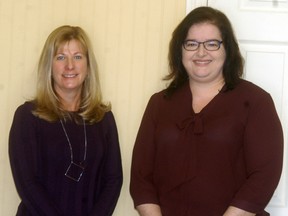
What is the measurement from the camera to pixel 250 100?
183 centimetres

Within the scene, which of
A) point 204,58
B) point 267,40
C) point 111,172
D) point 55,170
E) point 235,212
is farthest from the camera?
point 267,40

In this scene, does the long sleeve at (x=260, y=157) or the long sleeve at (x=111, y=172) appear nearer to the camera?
the long sleeve at (x=260, y=157)

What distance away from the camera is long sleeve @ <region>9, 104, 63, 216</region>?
6.21 feet

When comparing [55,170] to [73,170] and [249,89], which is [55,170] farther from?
[249,89]

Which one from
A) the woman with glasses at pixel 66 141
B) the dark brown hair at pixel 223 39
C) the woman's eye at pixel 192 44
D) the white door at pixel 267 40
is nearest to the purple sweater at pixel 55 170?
the woman with glasses at pixel 66 141

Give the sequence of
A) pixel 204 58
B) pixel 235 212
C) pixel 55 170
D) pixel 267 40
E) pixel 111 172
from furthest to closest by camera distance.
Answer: pixel 267 40 → pixel 111 172 → pixel 55 170 → pixel 204 58 → pixel 235 212

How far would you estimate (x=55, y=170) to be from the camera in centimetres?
197

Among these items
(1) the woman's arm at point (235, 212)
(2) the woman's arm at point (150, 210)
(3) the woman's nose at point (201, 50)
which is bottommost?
(2) the woman's arm at point (150, 210)

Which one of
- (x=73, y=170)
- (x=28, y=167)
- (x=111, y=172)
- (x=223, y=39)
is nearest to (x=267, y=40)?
(x=223, y=39)

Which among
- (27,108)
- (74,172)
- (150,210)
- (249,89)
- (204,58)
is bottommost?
(150,210)

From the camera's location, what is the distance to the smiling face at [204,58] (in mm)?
1865

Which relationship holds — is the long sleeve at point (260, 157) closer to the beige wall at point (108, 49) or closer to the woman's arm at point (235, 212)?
the woman's arm at point (235, 212)

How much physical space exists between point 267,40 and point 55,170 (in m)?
1.15

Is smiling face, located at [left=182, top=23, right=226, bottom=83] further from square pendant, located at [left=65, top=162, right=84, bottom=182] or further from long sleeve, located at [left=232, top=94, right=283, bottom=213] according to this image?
square pendant, located at [left=65, top=162, right=84, bottom=182]
